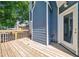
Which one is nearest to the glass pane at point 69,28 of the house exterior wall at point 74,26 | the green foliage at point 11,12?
the house exterior wall at point 74,26

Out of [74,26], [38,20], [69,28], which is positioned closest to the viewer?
[74,26]

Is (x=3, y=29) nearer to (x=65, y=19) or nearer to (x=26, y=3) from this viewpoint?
(x=26, y=3)

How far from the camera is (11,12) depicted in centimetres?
653

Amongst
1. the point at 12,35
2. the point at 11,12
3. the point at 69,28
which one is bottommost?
the point at 12,35

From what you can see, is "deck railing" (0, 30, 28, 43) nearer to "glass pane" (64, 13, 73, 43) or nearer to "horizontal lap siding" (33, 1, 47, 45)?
"horizontal lap siding" (33, 1, 47, 45)

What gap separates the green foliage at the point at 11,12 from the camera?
605 centimetres

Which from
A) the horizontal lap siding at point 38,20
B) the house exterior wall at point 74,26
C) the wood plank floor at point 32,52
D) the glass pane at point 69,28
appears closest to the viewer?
the house exterior wall at point 74,26

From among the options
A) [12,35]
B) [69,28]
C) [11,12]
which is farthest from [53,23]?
[12,35]

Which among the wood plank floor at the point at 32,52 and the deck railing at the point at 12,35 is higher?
the deck railing at the point at 12,35

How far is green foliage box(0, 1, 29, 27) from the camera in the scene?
605cm

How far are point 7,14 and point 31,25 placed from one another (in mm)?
1241

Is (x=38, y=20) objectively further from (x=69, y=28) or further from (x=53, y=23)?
(x=69, y=28)

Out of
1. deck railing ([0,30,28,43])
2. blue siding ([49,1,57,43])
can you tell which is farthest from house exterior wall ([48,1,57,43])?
deck railing ([0,30,28,43])

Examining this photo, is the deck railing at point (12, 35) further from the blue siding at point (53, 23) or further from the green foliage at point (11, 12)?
the blue siding at point (53, 23)
